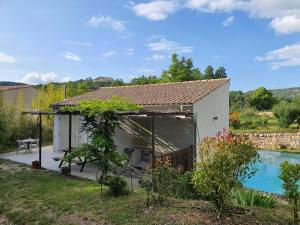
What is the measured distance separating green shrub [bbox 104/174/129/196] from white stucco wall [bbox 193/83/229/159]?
6085 millimetres

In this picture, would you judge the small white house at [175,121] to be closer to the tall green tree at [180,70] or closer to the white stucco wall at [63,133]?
the white stucco wall at [63,133]

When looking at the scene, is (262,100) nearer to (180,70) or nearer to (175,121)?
(180,70)

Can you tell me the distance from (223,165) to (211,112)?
10.1m

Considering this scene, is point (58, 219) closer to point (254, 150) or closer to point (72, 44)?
point (254, 150)

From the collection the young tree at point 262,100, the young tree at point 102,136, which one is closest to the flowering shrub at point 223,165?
the young tree at point 102,136

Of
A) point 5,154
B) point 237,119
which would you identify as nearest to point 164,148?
point 5,154

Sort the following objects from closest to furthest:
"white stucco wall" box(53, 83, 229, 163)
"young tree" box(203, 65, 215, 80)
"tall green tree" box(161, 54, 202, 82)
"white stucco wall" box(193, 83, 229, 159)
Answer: "white stucco wall" box(193, 83, 229, 159) → "white stucco wall" box(53, 83, 229, 163) → "tall green tree" box(161, 54, 202, 82) → "young tree" box(203, 65, 215, 80)

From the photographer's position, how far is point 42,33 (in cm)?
1866

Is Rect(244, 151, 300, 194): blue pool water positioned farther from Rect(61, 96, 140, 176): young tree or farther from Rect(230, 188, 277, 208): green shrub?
Rect(61, 96, 140, 176): young tree

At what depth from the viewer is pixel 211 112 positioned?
653 inches

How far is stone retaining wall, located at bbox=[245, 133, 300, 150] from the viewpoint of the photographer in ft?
94.8

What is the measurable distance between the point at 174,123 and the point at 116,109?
6.73 metres

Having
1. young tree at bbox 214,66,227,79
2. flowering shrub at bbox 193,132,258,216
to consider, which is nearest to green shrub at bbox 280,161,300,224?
flowering shrub at bbox 193,132,258,216

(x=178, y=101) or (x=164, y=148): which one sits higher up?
(x=178, y=101)
